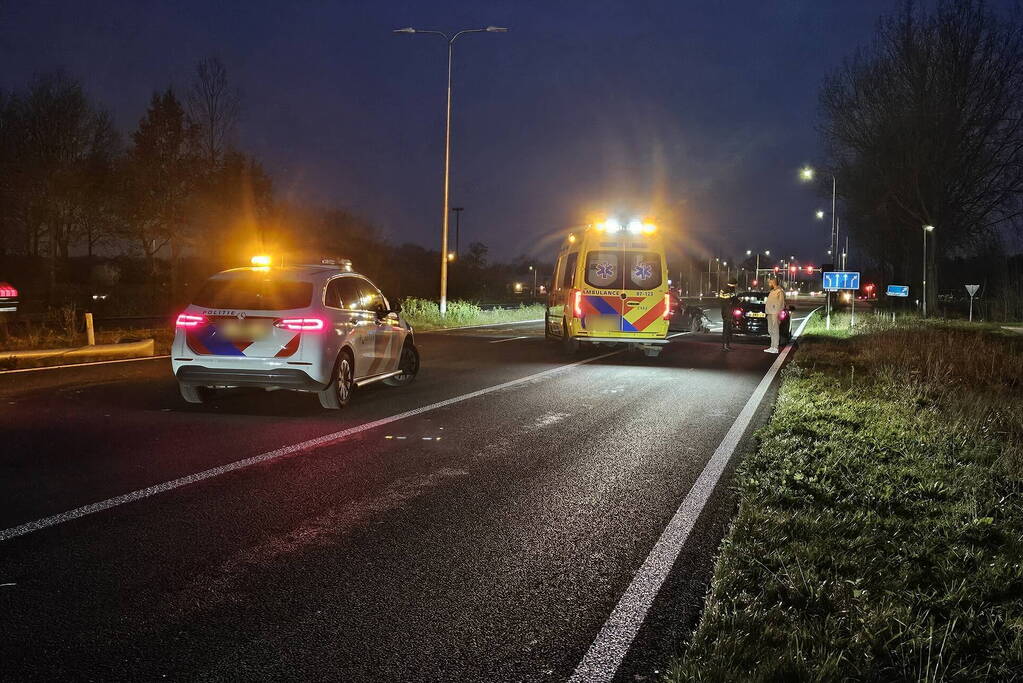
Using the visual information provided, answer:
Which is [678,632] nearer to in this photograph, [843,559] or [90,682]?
[843,559]

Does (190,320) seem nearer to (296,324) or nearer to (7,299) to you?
(296,324)

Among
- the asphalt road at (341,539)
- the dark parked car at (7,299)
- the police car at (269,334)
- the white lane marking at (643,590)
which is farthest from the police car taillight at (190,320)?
the dark parked car at (7,299)

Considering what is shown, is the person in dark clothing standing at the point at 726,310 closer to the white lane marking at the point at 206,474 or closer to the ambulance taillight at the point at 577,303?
the ambulance taillight at the point at 577,303

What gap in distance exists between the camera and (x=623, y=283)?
55.1 ft

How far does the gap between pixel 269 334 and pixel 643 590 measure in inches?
244

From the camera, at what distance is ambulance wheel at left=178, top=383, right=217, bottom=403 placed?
9953 millimetres

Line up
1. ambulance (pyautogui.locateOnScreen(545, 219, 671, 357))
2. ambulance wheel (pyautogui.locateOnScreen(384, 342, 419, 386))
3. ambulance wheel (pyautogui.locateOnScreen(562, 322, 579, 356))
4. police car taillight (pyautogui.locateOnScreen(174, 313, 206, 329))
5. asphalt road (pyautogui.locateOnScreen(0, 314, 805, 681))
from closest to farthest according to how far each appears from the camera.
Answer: asphalt road (pyautogui.locateOnScreen(0, 314, 805, 681)) → police car taillight (pyautogui.locateOnScreen(174, 313, 206, 329)) → ambulance wheel (pyautogui.locateOnScreen(384, 342, 419, 386)) → ambulance (pyautogui.locateOnScreen(545, 219, 671, 357)) → ambulance wheel (pyautogui.locateOnScreen(562, 322, 579, 356))

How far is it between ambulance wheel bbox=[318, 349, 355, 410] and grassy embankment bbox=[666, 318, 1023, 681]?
4.68 m

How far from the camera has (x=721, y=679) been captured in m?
3.12

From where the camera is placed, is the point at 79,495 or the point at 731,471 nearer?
the point at 79,495

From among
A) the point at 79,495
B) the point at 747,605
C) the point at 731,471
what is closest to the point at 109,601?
the point at 79,495

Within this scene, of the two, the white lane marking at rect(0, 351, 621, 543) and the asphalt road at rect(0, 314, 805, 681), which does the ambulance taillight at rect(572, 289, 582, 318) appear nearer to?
the white lane marking at rect(0, 351, 621, 543)

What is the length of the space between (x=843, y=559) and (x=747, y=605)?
0.91 metres

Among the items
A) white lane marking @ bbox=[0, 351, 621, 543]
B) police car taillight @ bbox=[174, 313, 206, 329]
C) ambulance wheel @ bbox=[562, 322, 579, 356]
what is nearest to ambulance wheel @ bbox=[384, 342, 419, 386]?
white lane marking @ bbox=[0, 351, 621, 543]
